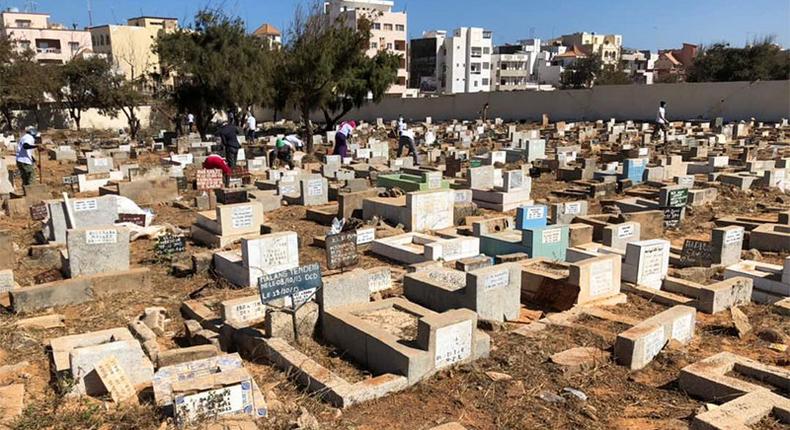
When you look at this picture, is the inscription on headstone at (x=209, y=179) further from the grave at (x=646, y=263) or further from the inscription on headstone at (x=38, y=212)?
the grave at (x=646, y=263)

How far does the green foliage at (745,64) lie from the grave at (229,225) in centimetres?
4538

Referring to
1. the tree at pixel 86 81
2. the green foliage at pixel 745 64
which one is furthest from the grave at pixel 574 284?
the green foliage at pixel 745 64

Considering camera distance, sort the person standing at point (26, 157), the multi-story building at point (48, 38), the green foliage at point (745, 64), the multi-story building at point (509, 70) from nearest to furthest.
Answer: the person standing at point (26, 157), the green foliage at point (745, 64), the multi-story building at point (48, 38), the multi-story building at point (509, 70)

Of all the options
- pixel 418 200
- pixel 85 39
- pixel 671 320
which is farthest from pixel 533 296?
pixel 85 39

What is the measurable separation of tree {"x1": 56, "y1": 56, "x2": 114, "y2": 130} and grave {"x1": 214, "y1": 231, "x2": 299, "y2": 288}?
2806 centimetres

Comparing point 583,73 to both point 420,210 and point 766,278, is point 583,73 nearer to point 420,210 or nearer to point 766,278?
point 420,210

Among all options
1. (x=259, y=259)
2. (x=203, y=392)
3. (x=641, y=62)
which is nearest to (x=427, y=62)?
(x=641, y=62)

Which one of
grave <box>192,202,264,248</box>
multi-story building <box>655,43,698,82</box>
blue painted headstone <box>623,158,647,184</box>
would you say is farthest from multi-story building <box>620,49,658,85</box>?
grave <box>192,202,264,248</box>

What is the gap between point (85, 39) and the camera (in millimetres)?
A: 72312

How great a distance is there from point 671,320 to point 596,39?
12538cm

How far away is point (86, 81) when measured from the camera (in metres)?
32.8

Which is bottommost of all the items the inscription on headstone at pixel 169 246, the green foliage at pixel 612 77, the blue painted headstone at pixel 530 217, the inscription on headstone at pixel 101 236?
the inscription on headstone at pixel 169 246

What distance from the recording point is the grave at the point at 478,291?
18.4ft

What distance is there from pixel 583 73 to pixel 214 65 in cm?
5285
